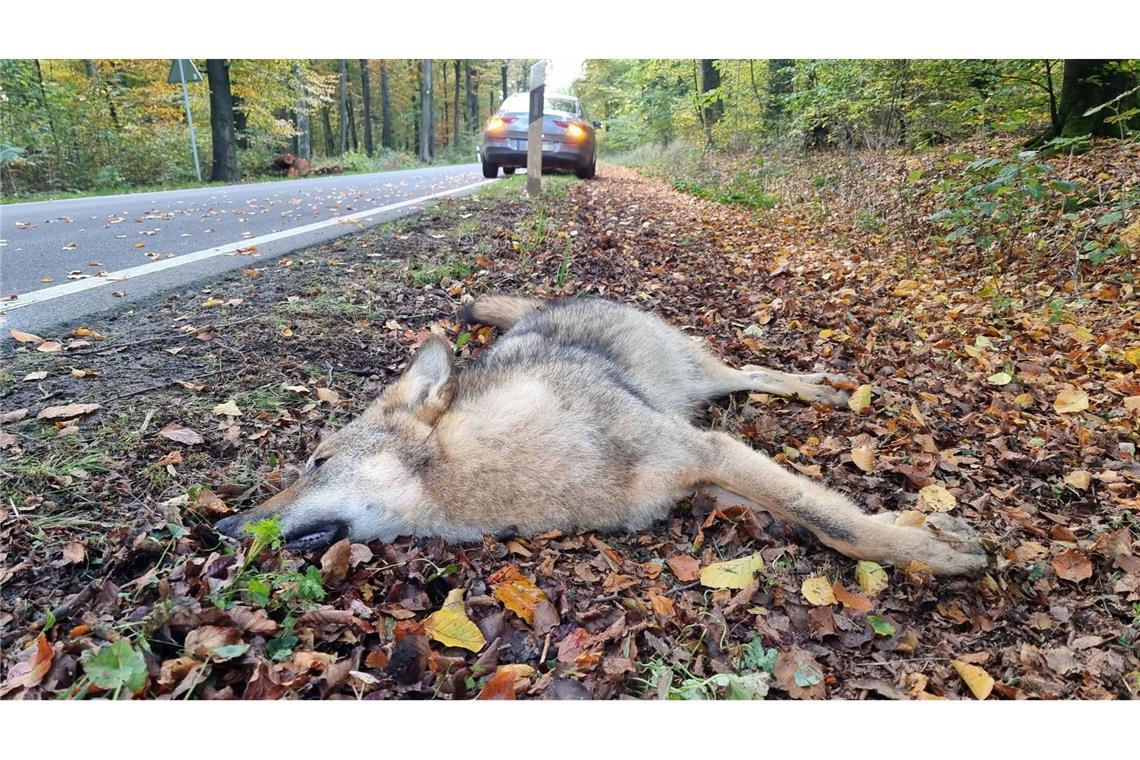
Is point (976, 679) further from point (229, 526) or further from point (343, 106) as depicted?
point (343, 106)

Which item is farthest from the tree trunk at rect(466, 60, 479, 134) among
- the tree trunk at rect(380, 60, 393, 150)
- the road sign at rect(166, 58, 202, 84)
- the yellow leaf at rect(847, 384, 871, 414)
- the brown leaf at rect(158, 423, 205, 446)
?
the yellow leaf at rect(847, 384, 871, 414)

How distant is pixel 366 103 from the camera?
824 cm

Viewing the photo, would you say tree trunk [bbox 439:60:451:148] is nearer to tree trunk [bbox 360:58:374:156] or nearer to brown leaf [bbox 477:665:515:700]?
tree trunk [bbox 360:58:374:156]

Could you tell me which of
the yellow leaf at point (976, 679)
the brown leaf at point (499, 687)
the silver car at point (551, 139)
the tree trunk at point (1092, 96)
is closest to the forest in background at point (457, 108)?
the tree trunk at point (1092, 96)

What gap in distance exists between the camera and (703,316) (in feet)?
18.6

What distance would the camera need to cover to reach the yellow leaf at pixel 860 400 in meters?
4.00

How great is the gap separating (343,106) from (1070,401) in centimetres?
833

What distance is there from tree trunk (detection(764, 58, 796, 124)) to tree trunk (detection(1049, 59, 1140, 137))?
6.65ft

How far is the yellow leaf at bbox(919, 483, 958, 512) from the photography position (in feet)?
9.79

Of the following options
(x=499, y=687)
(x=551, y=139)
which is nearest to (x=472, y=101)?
(x=551, y=139)

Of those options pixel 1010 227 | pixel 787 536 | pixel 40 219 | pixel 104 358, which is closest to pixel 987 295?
pixel 1010 227

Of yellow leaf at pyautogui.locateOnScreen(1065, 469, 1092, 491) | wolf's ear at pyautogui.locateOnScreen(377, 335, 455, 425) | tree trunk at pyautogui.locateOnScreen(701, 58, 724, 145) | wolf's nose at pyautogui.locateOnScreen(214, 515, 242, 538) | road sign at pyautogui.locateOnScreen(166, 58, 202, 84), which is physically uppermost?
tree trunk at pyautogui.locateOnScreen(701, 58, 724, 145)

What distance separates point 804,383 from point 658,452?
1740 millimetres
